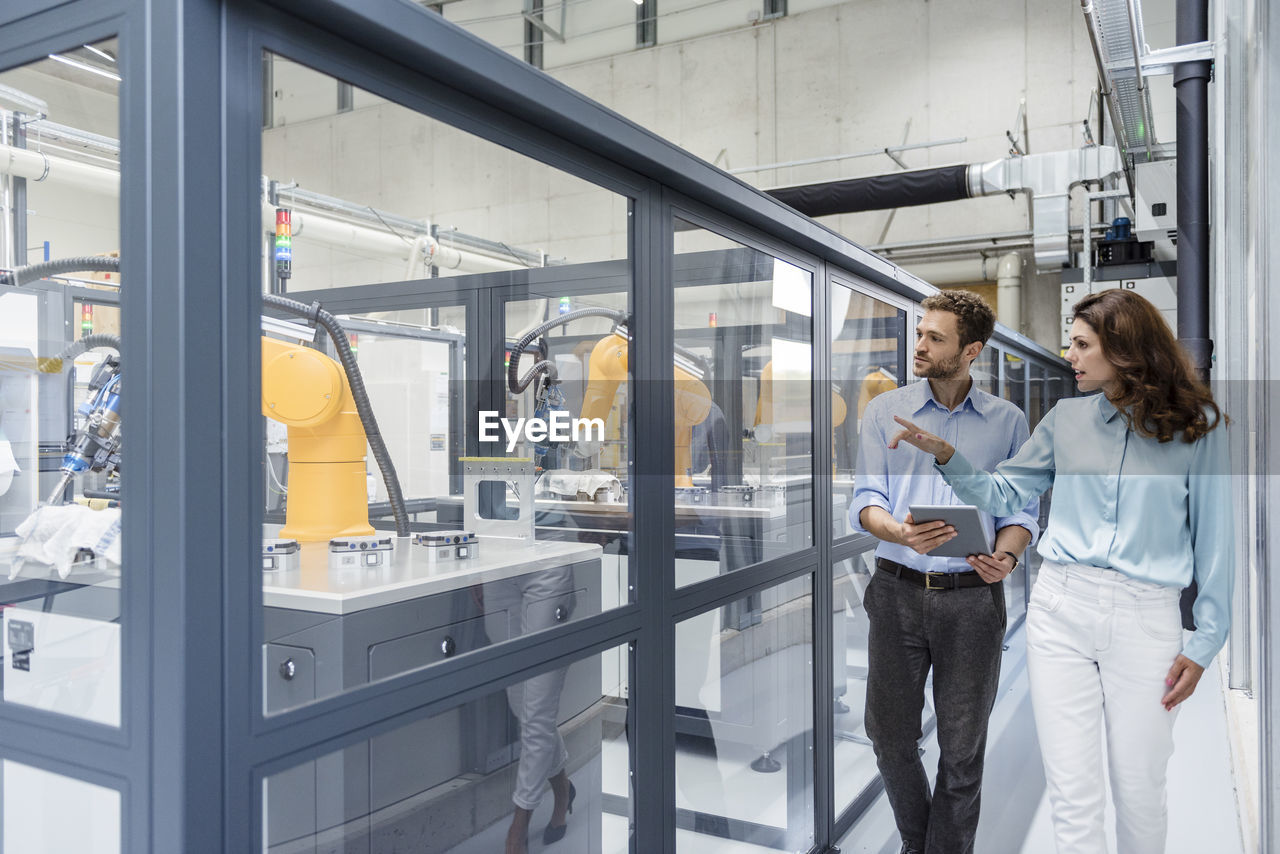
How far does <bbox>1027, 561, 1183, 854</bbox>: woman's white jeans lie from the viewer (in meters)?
1.93

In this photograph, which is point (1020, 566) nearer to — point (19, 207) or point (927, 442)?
point (927, 442)

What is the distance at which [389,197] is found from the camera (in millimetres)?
1438

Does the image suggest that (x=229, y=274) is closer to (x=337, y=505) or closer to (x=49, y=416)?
(x=49, y=416)

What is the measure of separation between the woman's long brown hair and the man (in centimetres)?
40

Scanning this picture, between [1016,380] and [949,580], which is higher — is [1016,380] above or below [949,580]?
above

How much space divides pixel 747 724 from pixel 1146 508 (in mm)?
1288

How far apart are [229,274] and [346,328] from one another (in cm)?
52

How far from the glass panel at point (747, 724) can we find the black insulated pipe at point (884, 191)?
5826mm

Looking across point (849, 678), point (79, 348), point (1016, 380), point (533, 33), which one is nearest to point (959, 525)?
point (849, 678)

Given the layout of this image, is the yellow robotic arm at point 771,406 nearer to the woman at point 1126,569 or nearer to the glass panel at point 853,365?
the glass panel at point 853,365

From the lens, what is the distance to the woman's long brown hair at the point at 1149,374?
6.39ft

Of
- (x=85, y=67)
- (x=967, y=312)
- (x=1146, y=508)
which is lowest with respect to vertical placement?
(x=1146, y=508)

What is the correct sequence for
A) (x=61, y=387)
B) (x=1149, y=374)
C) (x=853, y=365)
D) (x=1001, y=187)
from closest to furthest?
(x=61, y=387) → (x=1149, y=374) → (x=853, y=365) → (x=1001, y=187)

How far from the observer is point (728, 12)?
1000cm
